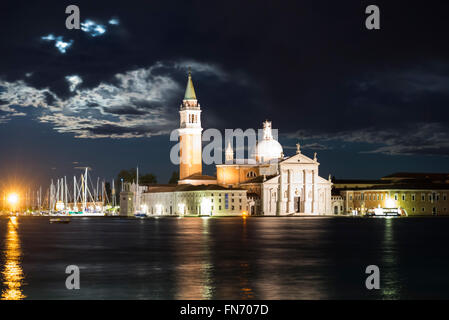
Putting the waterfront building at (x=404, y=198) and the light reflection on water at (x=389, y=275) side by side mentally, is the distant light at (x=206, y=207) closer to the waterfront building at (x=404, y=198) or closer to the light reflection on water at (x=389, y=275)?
the waterfront building at (x=404, y=198)

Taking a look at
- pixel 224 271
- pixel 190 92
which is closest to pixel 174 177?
pixel 190 92

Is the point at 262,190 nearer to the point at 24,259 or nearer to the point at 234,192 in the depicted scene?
the point at 234,192

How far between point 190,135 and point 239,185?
13.6 m

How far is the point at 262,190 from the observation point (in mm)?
131000

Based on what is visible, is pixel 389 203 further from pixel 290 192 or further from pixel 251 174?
pixel 251 174

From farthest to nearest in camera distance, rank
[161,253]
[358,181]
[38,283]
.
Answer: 1. [358,181]
2. [161,253]
3. [38,283]

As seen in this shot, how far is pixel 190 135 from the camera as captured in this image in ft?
469

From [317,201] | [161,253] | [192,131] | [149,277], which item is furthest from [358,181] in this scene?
[149,277]

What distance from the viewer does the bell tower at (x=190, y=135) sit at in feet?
470

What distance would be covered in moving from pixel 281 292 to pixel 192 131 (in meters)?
123

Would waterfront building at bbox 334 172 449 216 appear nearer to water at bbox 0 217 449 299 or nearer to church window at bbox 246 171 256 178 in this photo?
church window at bbox 246 171 256 178

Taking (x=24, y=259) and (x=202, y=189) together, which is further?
(x=202, y=189)

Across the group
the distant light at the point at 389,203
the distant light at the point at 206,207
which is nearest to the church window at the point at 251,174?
the distant light at the point at 206,207
